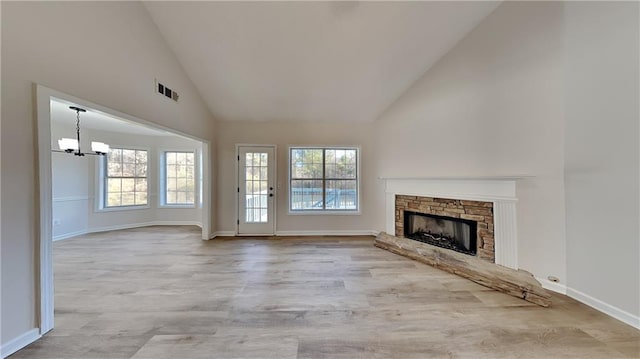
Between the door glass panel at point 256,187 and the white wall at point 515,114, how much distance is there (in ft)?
11.3

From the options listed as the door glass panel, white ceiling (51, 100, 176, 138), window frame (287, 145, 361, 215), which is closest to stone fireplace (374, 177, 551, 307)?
window frame (287, 145, 361, 215)

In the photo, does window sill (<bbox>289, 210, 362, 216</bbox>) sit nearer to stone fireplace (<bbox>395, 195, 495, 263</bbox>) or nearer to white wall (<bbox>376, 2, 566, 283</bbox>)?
stone fireplace (<bbox>395, 195, 495, 263</bbox>)

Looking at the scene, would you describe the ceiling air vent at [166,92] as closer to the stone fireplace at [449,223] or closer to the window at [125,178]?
the window at [125,178]

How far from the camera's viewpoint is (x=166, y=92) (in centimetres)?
362

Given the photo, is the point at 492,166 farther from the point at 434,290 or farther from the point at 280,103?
the point at 280,103

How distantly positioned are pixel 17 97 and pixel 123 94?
1089 millimetres

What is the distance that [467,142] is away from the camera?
3.56 metres

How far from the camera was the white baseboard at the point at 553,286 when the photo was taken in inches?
103

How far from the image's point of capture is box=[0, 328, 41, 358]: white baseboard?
174 cm

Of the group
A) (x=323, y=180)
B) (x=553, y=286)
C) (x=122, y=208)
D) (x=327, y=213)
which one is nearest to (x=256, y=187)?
(x=323, y=180)

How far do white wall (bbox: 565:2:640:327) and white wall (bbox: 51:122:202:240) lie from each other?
7.20 m

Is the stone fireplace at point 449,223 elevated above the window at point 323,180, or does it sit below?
below

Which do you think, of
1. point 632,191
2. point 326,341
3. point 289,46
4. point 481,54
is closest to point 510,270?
point 632,191

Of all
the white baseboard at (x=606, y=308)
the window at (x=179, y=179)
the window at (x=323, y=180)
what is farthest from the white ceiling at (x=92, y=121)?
the white baseboard at (x=606, y=308)
